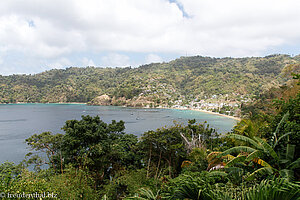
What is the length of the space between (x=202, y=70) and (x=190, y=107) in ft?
235

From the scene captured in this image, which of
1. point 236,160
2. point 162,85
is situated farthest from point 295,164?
point 162,85

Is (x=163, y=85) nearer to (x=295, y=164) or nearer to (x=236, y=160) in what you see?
(x=236, y=160)

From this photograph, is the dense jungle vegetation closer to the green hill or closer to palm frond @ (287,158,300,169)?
palm frond @ (287,158,300,169)

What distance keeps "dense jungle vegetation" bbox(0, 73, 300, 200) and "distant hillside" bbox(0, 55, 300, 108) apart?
106m

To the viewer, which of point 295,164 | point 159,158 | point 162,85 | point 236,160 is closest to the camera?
point 295,164

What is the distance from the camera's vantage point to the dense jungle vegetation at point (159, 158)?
6.78m

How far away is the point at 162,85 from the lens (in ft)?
516

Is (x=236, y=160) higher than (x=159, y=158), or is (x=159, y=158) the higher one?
(x=236, y=160)

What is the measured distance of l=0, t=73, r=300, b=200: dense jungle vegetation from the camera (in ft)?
22.2

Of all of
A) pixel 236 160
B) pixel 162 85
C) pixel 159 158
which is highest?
pixel 162 85

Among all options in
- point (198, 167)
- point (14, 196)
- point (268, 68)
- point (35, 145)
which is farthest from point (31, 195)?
point (268, 68)

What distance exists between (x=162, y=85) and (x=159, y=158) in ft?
473

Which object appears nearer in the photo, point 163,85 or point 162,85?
point 162,85

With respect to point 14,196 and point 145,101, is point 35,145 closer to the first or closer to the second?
point 14,196
